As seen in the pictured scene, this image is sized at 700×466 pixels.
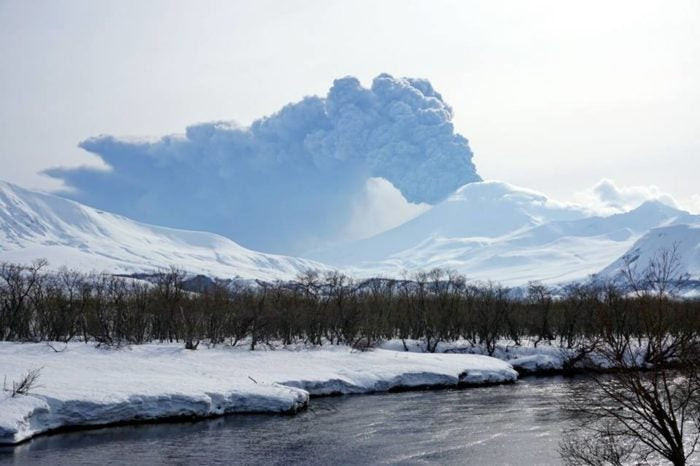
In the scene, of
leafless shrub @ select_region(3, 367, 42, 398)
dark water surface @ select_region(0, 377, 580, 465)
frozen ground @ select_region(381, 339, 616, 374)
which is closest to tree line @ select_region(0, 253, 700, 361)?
frozen ground @ select_region(381, 339, 616, 374)

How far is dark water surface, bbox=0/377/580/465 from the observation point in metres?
27.9

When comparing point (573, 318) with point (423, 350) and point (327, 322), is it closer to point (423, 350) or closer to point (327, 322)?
point (423, 350)

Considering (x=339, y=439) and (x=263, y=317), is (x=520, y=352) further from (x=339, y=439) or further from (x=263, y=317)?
(x=339, y=439)

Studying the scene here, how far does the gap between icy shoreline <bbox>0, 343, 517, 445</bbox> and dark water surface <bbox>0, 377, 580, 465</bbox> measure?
117 centimetres

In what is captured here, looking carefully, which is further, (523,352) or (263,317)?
(523,352)

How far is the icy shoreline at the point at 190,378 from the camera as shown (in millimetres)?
33969

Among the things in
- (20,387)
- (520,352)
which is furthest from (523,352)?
(20,387)

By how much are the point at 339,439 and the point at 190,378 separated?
1437cm

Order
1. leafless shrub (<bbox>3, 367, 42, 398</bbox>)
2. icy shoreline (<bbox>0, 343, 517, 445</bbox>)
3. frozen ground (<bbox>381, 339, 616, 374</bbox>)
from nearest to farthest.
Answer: leafless shrub (<bbox>3, 367, 42, 398</bbox>) → icy shoreline (<bbox>0, 343, 517, 445</bbox>) → frozen ground (<bbox>381, 339, 616, 374</bbox>)

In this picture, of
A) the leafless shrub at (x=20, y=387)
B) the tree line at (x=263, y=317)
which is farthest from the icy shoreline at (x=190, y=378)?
the tree line at (x=263, y=317)

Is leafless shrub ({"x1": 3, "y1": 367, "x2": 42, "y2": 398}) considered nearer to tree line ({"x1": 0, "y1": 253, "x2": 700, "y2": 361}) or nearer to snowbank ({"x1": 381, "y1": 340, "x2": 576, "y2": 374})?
tree line ({"x1": 0, "y1": 253, "x2": 700, "y2": 361})

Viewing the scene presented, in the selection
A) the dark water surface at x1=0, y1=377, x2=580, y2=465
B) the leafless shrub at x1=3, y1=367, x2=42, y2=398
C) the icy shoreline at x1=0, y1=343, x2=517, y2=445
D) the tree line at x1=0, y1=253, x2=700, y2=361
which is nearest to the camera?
the dark water surface at x1=0, y1=377, x2=580, y2=465

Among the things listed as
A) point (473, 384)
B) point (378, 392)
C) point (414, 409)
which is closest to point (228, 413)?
point (414, 409)

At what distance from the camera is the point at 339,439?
105ft
